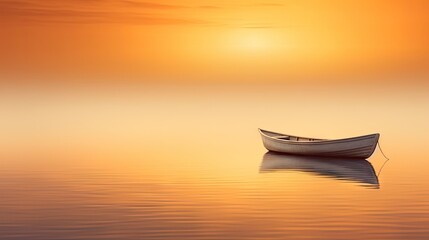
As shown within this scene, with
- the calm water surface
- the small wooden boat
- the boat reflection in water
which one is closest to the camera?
the calm water surface

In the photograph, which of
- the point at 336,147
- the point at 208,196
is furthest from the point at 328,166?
the point at 208,196

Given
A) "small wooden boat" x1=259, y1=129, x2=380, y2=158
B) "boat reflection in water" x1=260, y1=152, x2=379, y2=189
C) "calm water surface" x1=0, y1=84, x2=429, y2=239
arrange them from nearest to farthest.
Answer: "calm water surface" x1=0, y1=84, x2=429, y2=239, "boat reflection in water" x1=260, y1=152, x2=379, y2=189, "small wooden boat" x1=259, y1=129, x2=380, y2=158

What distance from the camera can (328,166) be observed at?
131 feet

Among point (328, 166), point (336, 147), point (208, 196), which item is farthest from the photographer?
point (336, 147)

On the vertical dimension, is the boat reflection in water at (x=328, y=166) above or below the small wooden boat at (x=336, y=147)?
below

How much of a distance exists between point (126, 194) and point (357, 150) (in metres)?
19.1

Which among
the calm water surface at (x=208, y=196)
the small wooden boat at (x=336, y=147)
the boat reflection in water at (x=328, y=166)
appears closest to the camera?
the calm water surface at (x=208, y=196)

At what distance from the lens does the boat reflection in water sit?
113 feet

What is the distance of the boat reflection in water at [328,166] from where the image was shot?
34.6 m

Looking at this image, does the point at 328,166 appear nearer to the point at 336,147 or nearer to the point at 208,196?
the point at 336,147

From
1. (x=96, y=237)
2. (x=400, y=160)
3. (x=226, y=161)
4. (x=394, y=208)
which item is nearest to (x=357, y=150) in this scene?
(x=400, y=160)

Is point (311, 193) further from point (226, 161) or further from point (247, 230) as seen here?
point (226, 161)

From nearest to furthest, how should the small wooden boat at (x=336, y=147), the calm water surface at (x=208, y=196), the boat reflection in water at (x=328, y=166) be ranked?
the calm water surface at (x=208, y=196) < the boat reflection in water at (x=328, y=166) < the small wooden boat at (x=336, y=147)

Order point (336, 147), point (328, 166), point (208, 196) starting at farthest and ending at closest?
point (336, 147) → point (328, 166) → point (208, 196)
